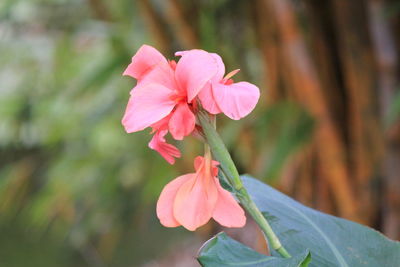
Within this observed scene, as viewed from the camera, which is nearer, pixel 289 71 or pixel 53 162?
pixel 289 71

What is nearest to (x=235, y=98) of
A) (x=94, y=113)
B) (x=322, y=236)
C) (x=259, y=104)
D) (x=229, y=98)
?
(x=229, y=98)

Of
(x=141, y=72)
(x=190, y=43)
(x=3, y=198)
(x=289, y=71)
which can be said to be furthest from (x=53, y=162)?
(x=141, y=72)

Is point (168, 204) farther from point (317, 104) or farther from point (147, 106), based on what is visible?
point (317, 104)

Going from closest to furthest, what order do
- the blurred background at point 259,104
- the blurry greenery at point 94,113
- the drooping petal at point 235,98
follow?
1. the drooping petal at point 235,98
2. the blurred background at point 259,104
3. the blurry greenery at point 94,113

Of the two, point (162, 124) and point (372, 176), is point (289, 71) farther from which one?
point (162, 124)

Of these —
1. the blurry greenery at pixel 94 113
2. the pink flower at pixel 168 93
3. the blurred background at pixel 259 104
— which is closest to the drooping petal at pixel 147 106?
the pink flower at pixel 168 93

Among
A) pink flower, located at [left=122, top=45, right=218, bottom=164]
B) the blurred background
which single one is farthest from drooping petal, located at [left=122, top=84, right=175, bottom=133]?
the blurred background

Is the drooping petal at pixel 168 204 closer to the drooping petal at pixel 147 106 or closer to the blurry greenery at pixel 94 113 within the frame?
the drooping petal at pixel 147 106
